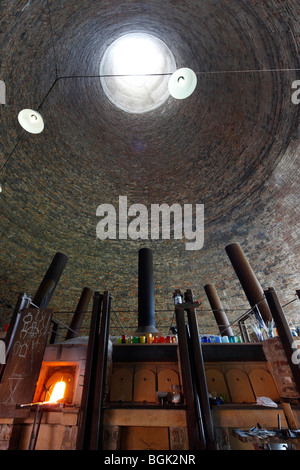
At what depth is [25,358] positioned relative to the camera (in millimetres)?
4293

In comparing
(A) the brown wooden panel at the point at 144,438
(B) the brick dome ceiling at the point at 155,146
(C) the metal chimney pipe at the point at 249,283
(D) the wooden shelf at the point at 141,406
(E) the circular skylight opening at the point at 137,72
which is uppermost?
(E) the circular skylight opening at the point at 137,72

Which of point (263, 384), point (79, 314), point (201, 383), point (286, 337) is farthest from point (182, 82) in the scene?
point (79, 314)

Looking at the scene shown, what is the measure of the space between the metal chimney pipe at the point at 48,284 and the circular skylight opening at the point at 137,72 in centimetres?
756

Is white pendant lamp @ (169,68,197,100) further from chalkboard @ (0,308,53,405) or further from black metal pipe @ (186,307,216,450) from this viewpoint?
chalkboard @ (0,308,53,405)

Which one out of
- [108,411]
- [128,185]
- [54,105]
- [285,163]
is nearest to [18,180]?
[54,105]

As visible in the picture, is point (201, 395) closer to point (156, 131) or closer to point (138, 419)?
point (138, 419)

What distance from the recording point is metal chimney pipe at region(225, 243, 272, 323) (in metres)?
5.67

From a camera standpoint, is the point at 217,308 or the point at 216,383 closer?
the point at 216,383

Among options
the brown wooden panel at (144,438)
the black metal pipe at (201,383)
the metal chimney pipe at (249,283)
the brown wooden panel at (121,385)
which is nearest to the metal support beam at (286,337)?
the metal chimney pipe at (249,283)

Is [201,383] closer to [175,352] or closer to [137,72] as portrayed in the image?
[175,352]

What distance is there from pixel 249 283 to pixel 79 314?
17.9 feet

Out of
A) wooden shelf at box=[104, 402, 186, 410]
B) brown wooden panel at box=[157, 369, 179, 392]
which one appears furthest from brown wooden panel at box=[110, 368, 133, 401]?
brown wooden panel at box=[157, 369, 179, 392]

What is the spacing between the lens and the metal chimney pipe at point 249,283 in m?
5.67

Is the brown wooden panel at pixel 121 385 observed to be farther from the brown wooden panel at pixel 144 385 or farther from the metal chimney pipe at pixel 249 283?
the metal chimney pipe at pixel 249 283
